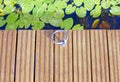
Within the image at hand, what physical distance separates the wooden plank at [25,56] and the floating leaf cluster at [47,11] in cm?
16

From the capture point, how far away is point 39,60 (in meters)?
→ 0.88

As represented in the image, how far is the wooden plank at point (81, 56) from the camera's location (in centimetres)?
87

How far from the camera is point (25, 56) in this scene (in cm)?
89

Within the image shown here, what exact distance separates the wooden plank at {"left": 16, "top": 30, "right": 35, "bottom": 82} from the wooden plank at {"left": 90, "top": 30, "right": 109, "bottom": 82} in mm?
220

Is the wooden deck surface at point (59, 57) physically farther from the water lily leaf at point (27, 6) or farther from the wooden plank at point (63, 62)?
the water lily leaf at point (27, 6)

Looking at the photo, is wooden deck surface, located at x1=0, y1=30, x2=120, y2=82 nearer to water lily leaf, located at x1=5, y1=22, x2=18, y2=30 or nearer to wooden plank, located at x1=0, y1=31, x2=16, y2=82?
wooden plank, located at x1=0, y1=31, x2=16, y2=82

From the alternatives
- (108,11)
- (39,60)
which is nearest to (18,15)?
(39,60)

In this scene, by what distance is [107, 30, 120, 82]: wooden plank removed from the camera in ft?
2.84

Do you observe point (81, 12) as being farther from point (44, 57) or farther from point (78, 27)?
point (44, 57)

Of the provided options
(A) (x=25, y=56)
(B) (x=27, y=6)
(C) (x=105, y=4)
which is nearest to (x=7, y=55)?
(A) (x=25, y=56)

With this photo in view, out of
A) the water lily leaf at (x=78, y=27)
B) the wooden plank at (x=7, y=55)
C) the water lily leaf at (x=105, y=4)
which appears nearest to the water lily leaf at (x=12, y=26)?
the wooden plank at (x=7, y=55)

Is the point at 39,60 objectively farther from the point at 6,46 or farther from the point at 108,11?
the point at 108,11

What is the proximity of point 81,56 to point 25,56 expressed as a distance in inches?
8.0

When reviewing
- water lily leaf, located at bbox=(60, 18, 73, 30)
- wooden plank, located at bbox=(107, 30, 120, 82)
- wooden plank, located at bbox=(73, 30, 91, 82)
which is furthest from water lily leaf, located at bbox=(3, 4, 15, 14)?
wooden plank, located at bbox=(107, 30, 120, 82)
